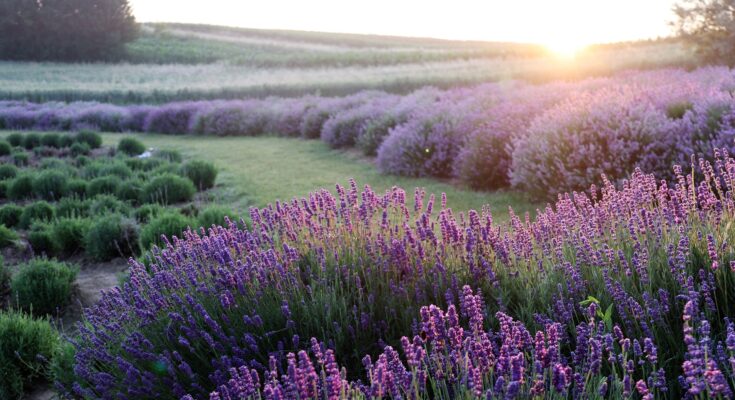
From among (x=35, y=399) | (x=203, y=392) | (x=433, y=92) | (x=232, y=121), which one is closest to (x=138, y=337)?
(x=203, y=392)

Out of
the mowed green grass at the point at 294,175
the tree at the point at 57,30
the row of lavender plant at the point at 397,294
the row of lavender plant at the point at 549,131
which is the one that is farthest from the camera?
the tree at the point at 57,30

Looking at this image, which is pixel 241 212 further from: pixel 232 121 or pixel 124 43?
pixel 124 43

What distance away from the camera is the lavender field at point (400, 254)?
2326mm

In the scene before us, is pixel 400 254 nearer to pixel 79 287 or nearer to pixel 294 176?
pixel 79 287

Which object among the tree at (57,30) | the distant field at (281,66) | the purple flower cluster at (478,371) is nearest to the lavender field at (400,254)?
the purple flower cluster at (478,371)

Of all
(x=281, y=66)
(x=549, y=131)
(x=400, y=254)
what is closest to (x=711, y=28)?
(x=549, y=131)

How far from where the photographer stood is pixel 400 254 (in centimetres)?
357

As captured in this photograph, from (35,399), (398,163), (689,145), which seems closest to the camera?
(35,399)

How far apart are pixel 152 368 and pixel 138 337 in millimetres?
180

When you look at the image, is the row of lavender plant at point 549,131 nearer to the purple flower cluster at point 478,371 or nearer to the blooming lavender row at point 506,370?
the blooming lavender row at point 506,370

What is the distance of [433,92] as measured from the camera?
46.2ft

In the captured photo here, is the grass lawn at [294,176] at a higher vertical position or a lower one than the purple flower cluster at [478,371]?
lower

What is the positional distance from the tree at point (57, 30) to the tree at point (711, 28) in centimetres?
5002

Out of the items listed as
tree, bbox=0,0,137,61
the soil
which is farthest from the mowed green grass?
tree, bbox=0,0,137,61
